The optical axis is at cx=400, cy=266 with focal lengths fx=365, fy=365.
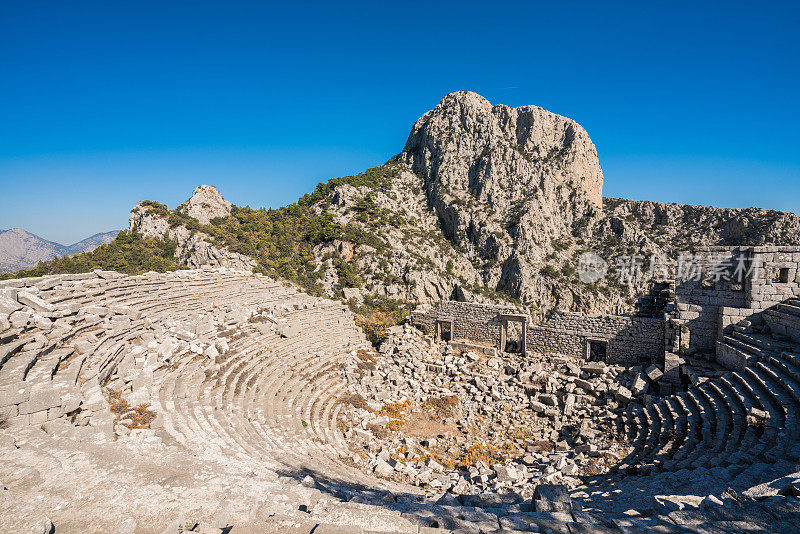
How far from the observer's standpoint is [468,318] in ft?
61.6

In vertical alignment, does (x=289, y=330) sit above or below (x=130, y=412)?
above

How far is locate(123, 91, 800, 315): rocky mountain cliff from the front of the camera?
38875mm

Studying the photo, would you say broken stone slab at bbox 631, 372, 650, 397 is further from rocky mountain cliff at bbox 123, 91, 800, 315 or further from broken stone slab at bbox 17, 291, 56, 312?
rocky mountain cliff at bbox 123, 91, 800, 315

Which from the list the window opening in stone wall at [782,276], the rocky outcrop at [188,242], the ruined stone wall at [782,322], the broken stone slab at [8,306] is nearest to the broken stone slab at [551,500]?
the ruined stone wall at [782,322]

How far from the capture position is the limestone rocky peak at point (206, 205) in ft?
128

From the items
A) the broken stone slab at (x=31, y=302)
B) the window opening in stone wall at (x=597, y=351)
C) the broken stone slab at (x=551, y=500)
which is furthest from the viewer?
the window opening in stone wall at (x=597, y=351)

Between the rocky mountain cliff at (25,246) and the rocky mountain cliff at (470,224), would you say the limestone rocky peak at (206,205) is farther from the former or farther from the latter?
the rocky mountain cliff at (25,246)

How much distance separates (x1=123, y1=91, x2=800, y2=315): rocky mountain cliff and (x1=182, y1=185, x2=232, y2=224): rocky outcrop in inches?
6.5

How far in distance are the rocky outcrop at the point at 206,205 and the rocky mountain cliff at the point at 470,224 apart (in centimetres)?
16

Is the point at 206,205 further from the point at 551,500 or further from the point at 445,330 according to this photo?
the point at 551,500

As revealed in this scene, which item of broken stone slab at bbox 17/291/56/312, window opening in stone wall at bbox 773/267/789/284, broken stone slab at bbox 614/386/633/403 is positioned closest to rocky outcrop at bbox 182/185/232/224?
broken stone slab at bbox 17/291/56/312

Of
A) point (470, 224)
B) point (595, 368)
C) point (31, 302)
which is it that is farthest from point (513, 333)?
point (470, 224)

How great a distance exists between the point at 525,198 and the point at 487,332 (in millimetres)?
38846

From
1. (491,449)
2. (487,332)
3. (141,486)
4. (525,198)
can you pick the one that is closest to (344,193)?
(525,198)
